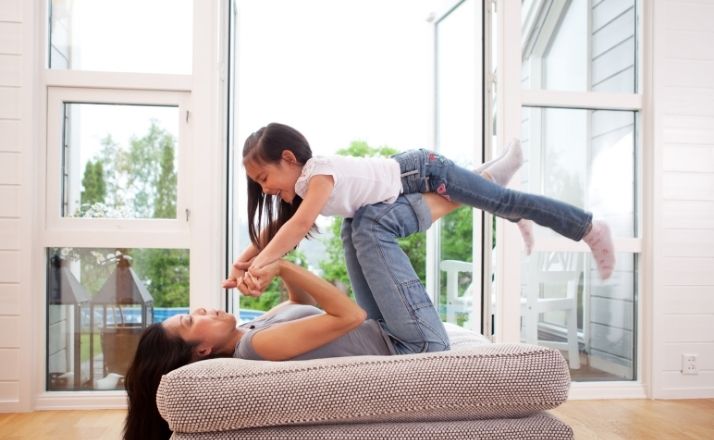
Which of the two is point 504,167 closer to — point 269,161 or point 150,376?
point 269,161

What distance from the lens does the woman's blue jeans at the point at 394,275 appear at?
1.88m

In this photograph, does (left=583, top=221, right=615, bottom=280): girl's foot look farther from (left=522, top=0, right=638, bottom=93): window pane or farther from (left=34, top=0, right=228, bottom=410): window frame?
(left=34, top=0, right=228, bottom=410): window frame

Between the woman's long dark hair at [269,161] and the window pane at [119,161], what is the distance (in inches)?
46.1

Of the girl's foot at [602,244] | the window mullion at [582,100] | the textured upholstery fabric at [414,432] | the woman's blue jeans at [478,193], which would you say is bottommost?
the textured upholstery fabric at [414,432]

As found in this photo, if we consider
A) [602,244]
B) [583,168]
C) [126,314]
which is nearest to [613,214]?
[583,168]

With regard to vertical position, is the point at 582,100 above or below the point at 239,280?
above

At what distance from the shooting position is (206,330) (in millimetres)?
1840

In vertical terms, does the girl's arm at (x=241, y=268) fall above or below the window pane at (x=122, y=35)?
below

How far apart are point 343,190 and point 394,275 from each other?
12.2 inches

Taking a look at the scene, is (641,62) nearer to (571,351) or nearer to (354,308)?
(571,351)

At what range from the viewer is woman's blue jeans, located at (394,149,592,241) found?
214cm

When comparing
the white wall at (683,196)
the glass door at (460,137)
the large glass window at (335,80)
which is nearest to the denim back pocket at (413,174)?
the glass door at (460,137)

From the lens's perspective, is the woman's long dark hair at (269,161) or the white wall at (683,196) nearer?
the woman's long dark hair at (269,161)

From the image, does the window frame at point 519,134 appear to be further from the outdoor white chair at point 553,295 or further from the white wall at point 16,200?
the white wall at point 16,200
